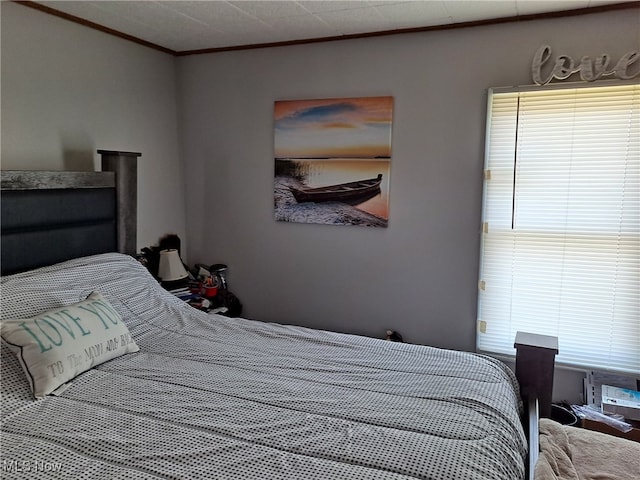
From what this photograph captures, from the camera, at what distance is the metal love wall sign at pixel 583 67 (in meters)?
2.45

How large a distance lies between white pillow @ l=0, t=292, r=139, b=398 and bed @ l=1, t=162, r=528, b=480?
23 mm

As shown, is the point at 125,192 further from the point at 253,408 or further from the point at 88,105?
the point at 253,408

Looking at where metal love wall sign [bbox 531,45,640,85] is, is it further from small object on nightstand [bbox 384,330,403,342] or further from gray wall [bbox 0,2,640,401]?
small object on nightstand [bbox 384,330,403,342]

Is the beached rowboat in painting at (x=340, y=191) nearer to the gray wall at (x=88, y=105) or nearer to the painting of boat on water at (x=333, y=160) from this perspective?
the painting of boat on water at (x=333, y=160)

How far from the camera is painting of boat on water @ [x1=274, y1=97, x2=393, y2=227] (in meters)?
3.04

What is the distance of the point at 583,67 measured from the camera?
8.24 ft

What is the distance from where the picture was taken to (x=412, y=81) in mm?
2922

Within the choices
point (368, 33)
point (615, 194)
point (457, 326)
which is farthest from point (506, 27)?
point (457, 326)

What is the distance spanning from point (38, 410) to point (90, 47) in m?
2.16

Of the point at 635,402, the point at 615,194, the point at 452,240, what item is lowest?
the point at 635,402

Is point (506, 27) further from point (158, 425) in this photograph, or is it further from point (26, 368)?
point (26, 368)

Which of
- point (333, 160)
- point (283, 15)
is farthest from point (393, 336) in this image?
point (283, 15)

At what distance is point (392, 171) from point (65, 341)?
6.69 feet

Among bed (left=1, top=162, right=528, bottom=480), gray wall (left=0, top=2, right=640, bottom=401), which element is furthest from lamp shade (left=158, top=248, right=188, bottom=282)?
bed (left=1, top=162, right=528, bottom=480)
